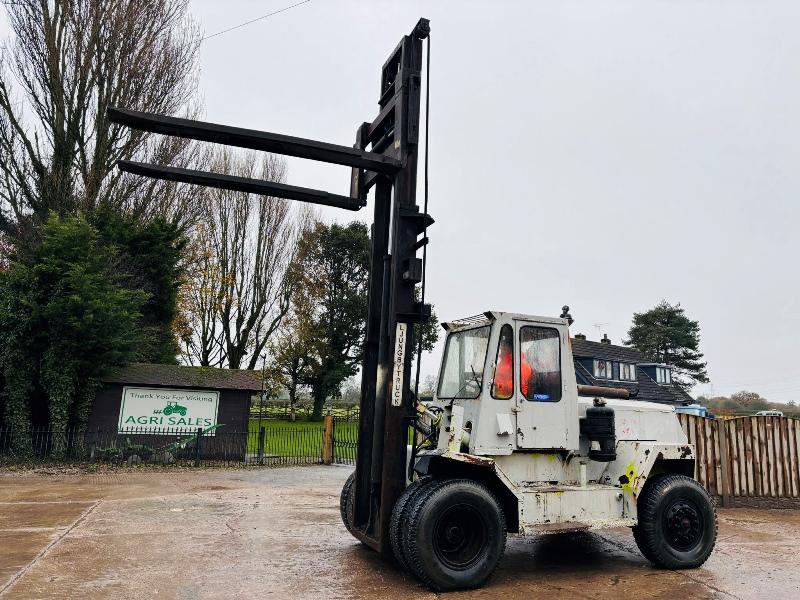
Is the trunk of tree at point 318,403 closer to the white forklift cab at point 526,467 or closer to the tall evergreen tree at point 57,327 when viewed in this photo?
the tall evergreen tree at point 57,327

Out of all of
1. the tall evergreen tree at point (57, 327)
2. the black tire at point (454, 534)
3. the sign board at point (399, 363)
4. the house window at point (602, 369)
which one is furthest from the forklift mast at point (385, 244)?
the house window at point (602, 369)

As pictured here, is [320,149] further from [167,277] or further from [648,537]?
[167,277]

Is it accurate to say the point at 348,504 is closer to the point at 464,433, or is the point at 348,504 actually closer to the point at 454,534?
the point at 454,534

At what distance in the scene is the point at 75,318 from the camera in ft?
52.0

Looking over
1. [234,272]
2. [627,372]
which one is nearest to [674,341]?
[627,372]

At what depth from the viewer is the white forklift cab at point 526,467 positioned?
5.82m

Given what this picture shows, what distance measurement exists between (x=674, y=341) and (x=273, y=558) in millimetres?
61726

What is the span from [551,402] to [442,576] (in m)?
2.12

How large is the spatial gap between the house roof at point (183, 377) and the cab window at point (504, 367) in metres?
13.2

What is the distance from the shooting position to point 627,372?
3894 cm

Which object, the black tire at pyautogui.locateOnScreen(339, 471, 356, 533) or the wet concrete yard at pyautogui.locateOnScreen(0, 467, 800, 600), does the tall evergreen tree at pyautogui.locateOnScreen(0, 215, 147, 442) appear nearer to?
the wet concrete yard at pyautogui.locateOnScreen(0, 467, 800, 600)

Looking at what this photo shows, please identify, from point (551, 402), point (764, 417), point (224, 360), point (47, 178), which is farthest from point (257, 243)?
point (551, 402)

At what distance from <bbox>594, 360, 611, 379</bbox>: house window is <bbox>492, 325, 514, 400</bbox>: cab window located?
31.1 meters

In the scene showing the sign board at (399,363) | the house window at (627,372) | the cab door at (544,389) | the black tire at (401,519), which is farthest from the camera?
the house window at (627,372)
